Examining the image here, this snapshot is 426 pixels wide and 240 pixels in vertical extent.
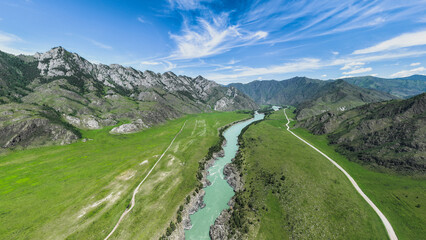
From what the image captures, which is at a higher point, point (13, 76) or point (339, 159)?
point (13, 76)

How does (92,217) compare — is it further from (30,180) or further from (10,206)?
(30,180)

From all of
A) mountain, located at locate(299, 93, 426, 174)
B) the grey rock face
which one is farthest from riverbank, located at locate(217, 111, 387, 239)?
mountain, located at locate(299, 93, 426, 174)

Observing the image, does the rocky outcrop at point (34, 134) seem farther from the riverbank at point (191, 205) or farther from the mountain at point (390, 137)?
the mountain at point (390, 137)

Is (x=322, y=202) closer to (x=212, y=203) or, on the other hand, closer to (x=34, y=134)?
(x=212, y=203)

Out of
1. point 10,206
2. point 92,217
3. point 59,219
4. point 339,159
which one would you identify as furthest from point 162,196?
point 339,159

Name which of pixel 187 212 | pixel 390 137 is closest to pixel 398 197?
pixel 390 137

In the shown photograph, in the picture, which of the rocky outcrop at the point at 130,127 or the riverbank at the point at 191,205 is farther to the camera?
the rocky outcrop at the point at 130,127

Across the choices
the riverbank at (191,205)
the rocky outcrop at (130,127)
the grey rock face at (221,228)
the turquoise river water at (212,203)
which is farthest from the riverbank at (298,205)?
the rocky outcrop at (130,127)

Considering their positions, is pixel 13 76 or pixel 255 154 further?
pixel 13 76
